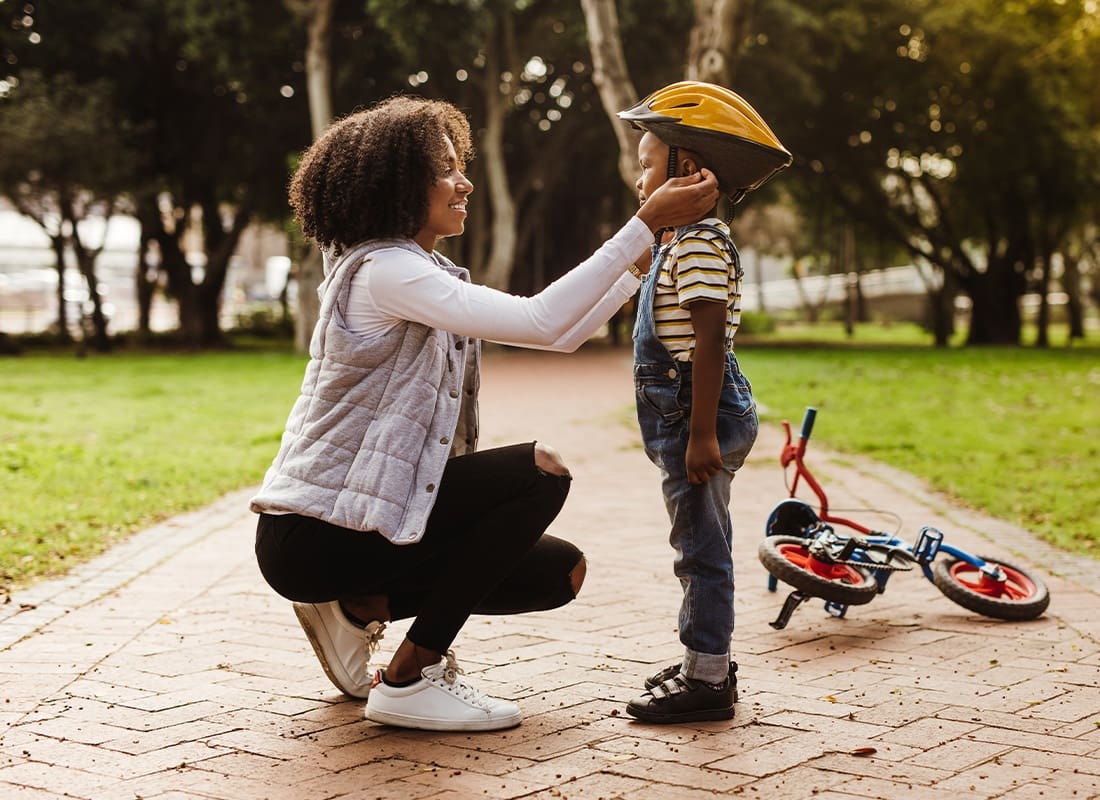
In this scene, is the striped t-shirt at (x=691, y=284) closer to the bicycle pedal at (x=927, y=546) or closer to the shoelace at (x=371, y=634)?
the shoelace at (x=371, y=634)

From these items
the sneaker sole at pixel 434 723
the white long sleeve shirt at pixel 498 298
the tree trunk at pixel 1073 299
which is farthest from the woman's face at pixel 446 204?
the tree trunk at pixel 1073 299

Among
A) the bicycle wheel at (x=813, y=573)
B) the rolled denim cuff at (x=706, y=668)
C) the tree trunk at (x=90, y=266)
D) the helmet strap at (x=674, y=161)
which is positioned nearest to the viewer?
the helmet strap at (x=674, y=161)

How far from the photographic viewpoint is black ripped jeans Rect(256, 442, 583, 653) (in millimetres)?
3498

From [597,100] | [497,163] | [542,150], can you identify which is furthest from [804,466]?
[542,150]

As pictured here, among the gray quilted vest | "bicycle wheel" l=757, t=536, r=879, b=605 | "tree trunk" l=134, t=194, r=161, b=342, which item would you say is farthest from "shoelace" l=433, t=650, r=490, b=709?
"tree trunk" l=134, t=194, r=161, b=342

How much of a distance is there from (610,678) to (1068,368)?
17241mm

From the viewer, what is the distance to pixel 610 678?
4.19m

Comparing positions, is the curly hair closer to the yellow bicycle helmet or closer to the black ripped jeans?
the yellow bicycle helmet

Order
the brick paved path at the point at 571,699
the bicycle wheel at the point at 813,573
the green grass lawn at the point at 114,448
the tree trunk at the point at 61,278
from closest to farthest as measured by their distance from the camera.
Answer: the brick paved path at the point at 571,699, the bicycle wheel at the point at 813,573, the green grass lawn at the point at 114,448, the tree trunk at the point at 61,278

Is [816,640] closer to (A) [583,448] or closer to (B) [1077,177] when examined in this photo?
(A) [583,448]

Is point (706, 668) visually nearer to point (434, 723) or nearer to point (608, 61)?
point (434, 723)

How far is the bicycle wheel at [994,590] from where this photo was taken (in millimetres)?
4941

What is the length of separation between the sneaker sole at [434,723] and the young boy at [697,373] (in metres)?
0.41

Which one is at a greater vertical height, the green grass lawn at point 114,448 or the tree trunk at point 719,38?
the tree trunk at point 719,38
